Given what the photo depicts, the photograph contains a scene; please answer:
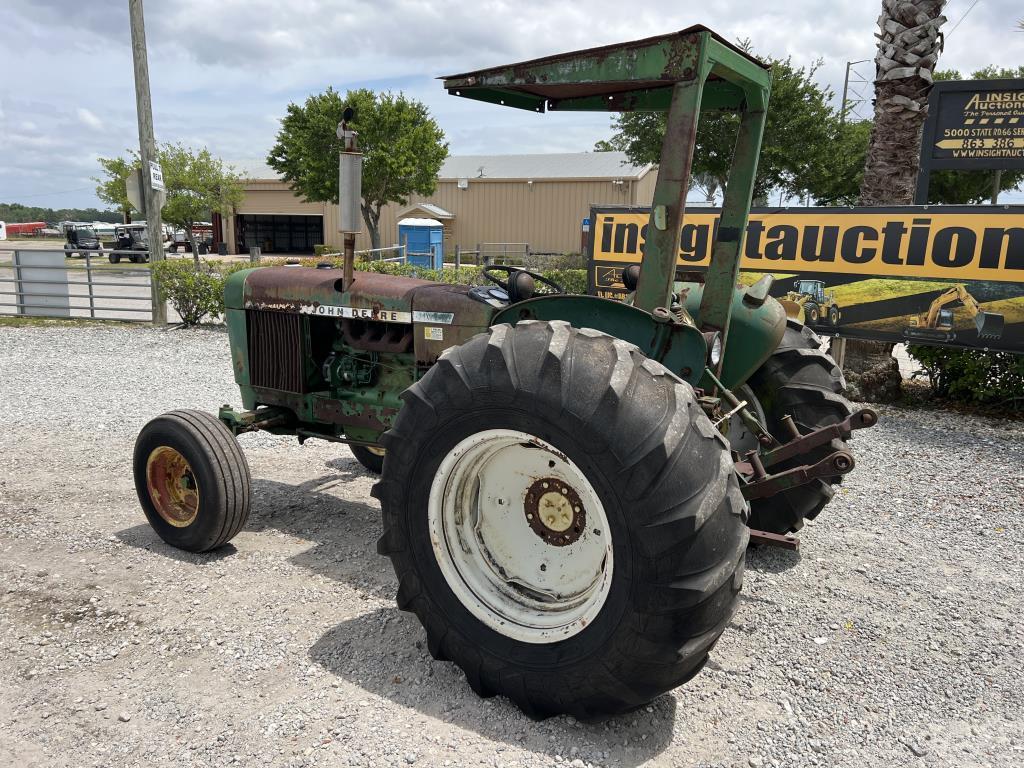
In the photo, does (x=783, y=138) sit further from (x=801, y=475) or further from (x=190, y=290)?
(x=801, y=475)

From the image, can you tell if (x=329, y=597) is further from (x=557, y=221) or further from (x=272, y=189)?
(x=272, y=189)

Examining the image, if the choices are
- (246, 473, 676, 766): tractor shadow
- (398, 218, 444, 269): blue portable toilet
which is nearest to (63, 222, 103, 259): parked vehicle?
(398, 218, 444, 269): blue portable toilet

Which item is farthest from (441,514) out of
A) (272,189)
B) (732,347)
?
(272,189)

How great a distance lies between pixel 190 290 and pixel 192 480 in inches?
368

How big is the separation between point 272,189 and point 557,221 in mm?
16642

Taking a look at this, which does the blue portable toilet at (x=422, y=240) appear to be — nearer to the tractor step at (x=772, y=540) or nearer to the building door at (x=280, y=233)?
the tractor step at (x=772, y=540)

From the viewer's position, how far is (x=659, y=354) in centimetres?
323

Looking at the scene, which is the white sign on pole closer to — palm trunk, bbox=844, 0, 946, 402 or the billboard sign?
palm trunk, bbox=844, 0, 946, 402

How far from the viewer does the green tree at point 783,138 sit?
81.0 ft

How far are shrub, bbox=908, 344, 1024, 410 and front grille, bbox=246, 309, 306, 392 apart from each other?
6410mm

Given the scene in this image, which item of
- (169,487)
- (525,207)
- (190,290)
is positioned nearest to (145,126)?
(190,290)

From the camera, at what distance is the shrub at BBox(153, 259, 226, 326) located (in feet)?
41.5

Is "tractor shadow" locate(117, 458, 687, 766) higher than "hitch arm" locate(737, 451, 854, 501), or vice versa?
"hitch arm" locate(737, 451, 854, 501)

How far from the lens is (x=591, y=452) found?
251 centimetres
